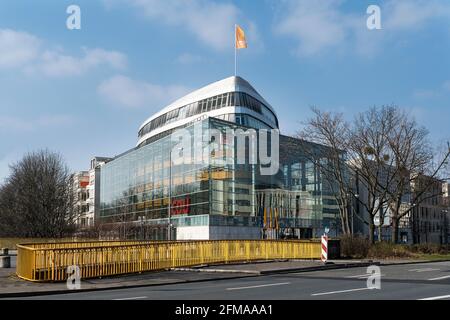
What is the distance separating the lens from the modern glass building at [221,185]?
63781 millimetres

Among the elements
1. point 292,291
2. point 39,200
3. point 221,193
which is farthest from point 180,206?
point 292,291

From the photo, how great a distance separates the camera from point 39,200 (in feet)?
217

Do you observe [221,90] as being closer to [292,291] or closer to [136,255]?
[136,255]

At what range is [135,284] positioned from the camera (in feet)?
58.1

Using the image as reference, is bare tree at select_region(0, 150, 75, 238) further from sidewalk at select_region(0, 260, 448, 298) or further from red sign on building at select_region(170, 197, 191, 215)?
sidewalk at select_region(0, 260, 448, 298)

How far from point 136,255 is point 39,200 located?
1928 inches

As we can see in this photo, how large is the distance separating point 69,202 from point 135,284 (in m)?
53.0

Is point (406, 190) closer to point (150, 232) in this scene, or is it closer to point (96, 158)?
point (150, 232)

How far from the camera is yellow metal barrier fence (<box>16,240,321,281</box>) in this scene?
18516 millimetres

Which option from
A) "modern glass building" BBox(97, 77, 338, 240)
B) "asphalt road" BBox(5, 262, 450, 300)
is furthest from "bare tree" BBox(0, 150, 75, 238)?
"asphalt road" BBox(5, 262, 450, 300)

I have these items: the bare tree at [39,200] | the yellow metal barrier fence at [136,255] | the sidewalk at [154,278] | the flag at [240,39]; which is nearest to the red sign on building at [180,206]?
the bare tree at [39,200]

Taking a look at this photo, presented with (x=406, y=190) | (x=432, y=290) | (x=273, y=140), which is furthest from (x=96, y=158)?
(x=432, y=290)

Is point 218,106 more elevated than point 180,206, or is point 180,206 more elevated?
point 218,106

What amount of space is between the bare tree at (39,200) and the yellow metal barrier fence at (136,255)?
40.5 m
